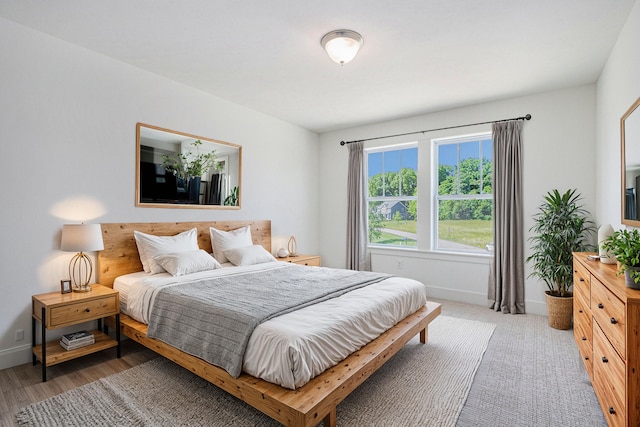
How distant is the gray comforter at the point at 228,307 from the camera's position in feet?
6.63

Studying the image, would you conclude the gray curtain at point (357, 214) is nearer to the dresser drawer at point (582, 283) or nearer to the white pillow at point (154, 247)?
the white pillow at point (154, 247)

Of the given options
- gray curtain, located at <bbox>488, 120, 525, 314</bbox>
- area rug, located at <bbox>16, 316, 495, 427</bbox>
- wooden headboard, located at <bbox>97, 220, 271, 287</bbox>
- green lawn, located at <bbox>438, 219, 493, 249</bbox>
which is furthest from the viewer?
green lawn, located at <bbox>438, 219, 493, 249</bbox>

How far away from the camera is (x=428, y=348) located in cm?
Result: 302

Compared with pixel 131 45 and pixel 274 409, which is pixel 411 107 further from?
pixel 274 409

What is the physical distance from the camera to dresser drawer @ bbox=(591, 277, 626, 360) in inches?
61.0

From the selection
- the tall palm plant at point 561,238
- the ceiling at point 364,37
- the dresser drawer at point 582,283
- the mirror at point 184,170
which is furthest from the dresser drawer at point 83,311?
the tall palm plant at point 561,238

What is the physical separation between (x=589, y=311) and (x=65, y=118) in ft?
14.3

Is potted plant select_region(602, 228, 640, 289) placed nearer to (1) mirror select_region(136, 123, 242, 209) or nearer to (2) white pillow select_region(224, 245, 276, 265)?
(2) white pillow select_region(224, 245, 276, 265)

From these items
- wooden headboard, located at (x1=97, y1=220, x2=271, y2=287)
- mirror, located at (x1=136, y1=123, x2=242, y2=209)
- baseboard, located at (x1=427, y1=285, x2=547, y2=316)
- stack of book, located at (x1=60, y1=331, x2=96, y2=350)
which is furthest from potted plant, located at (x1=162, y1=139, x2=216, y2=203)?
baseboard, located at (x1=427, y1=285, x2=547, y2=316)

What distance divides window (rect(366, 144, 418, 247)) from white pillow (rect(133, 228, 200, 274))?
3.05 meters

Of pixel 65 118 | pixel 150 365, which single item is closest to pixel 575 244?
pixel 150 365

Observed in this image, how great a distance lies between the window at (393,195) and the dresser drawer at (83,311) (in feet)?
12.6

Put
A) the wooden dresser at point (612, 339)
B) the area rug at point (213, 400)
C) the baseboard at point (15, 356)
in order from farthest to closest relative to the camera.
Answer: the baseboard at point (15, 356), the area rug at point (213, 400), the wooden dresser at point (612, 339)

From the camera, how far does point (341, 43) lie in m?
2.69
